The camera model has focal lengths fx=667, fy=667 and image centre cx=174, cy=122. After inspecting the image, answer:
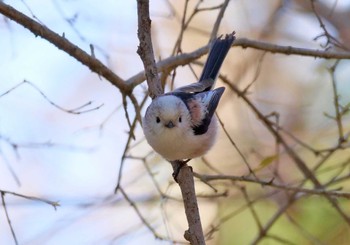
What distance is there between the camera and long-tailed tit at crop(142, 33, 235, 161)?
3023mm

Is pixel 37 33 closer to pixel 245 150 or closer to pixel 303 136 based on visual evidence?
pixel 245 150

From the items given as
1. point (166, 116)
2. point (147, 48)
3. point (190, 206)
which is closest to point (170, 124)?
point (166, 116)

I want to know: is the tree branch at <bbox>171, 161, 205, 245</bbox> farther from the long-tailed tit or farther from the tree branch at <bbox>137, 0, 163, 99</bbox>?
the tree branch at <bbox>137, 0, 163, 99</bbox>

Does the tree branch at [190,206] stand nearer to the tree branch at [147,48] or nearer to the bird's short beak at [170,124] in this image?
the bird's short beak at [170,124]

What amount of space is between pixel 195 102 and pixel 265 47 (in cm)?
45

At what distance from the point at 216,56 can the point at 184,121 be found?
1.47 feet

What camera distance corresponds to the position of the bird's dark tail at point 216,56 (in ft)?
11.0

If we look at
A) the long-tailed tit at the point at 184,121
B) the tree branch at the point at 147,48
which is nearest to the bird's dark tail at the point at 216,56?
the long-tailed tit at the point at 184,121

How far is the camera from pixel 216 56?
11.1 ft

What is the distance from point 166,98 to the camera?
9.77ft

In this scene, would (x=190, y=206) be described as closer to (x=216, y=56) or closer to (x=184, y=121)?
(x=184, y=121)

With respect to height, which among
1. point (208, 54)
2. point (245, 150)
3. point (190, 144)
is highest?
point (245, 150)

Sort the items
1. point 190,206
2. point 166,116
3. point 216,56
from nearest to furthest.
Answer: point 190,206 → point 166,116 → point 216,56

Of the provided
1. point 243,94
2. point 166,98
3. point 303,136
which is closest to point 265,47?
point 243,94
